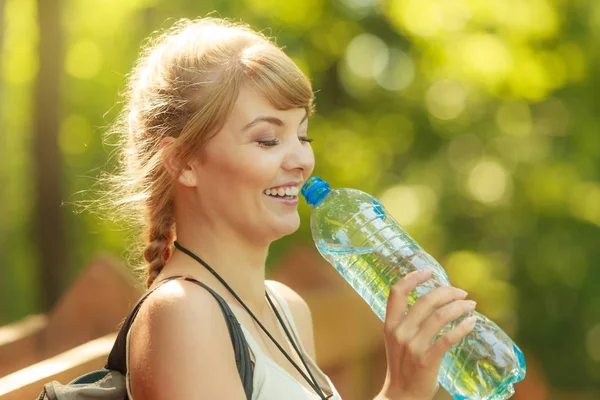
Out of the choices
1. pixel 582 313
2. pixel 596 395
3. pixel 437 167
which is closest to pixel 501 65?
pixel 437 167

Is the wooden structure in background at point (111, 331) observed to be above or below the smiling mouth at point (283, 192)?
below

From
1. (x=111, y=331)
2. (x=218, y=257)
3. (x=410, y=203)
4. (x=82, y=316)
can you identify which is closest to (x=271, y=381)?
(x=218, y=257)

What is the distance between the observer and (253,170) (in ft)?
5.16

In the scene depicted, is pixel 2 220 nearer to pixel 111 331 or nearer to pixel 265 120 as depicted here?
pixel 111 331

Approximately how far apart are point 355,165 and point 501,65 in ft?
5.13

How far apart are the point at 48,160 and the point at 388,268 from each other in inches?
146

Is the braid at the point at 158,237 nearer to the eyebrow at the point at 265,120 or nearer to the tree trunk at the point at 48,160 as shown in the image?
the eyebrow at the point at 265,120

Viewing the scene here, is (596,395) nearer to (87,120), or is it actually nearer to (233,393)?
(87,120)

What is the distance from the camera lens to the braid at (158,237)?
1742mm

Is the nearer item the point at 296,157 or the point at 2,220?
the point at 296,157

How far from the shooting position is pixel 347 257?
83.8 inches

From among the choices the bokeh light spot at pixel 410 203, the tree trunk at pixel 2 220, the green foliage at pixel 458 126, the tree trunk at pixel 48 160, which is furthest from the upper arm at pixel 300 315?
the bokeh light spot at pixel 410 203

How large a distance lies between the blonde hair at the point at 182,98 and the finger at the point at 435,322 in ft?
1.73

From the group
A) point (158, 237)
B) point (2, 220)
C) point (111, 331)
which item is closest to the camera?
point (158, 237)
